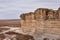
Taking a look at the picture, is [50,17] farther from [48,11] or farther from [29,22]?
[29,22]

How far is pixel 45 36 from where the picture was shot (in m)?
9.27

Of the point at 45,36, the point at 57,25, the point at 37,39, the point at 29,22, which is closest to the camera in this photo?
the point at 57,25

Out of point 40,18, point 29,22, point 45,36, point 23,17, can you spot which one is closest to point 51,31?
point 45,36

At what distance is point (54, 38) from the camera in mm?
8539

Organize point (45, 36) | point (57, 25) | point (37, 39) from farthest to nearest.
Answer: point (37, 39) < point (45, 36) < point (57, 25)

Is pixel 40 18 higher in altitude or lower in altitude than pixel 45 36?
higher

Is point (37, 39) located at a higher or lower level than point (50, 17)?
lower

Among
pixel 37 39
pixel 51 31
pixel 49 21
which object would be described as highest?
pixel 49 21

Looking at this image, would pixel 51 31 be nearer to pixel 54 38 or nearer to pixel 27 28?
pixel 54 38

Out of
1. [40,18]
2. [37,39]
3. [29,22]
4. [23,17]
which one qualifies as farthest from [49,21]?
[23,17]

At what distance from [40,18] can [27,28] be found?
3.12 m

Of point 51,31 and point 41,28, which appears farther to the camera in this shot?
point 41,28

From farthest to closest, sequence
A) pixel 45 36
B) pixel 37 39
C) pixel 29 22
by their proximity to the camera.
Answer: pixel 29 22 < pixel 37 39 < pixel 45 36

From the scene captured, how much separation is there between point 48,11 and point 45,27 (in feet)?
3.07
